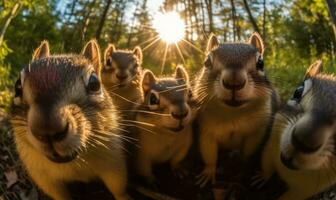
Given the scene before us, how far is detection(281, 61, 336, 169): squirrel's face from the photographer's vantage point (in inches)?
106

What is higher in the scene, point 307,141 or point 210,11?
point 210,11

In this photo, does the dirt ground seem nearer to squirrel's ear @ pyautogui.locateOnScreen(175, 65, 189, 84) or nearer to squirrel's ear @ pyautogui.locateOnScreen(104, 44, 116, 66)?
squirrel's ear @ pyautogui.locateOnScreen(175, 65, 189, 84)

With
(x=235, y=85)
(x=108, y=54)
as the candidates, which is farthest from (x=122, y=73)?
(x=235, y=85)

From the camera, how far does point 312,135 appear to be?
105 inches

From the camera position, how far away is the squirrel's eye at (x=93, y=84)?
3.32 meters

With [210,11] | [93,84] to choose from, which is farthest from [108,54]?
[93,84]

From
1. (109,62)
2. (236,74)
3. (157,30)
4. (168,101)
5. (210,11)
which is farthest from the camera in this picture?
(157,30)

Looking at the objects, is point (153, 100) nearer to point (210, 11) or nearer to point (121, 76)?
point (121, 76)

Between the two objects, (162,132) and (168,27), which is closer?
(162,132)

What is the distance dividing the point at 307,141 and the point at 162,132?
1.64 meters

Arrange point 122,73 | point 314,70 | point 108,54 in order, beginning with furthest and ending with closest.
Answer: point 108,54, point 122,73, point 314,70

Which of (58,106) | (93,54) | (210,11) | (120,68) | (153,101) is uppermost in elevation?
(210,11)

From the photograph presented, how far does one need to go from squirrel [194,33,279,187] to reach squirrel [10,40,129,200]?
68cm

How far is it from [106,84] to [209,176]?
7.03 feet
